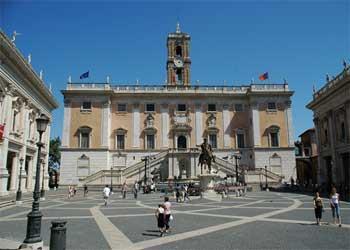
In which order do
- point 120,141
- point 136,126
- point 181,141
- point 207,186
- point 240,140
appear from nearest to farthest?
point 207,186, point 120,141, point 136,126, point 181,141, point 240,140

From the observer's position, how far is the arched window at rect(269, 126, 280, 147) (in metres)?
55.8

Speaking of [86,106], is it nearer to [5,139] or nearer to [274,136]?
[5,139]

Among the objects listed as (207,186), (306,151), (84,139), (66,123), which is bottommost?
(207,186)

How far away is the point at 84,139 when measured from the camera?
2146 inches

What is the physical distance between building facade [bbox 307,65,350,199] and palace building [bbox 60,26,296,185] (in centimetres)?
893

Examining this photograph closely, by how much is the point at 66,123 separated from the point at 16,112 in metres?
19.3

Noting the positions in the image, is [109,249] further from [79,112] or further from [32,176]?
[79,112]

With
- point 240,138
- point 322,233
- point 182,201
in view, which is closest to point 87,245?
point 322,233

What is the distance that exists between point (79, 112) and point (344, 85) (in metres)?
41.3

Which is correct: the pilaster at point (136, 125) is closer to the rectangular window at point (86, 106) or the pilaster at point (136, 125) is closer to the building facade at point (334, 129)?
the rectangular window at point (86, 106)

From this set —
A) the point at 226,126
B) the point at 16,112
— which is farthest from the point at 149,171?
the point at 16,112

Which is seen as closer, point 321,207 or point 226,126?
point 321,207

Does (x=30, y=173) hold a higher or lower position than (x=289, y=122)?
lower

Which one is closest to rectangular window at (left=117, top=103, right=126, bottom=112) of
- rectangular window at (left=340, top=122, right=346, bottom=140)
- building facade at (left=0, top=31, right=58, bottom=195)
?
building facade at (left=0, top=31, right=58, bottom=195)
